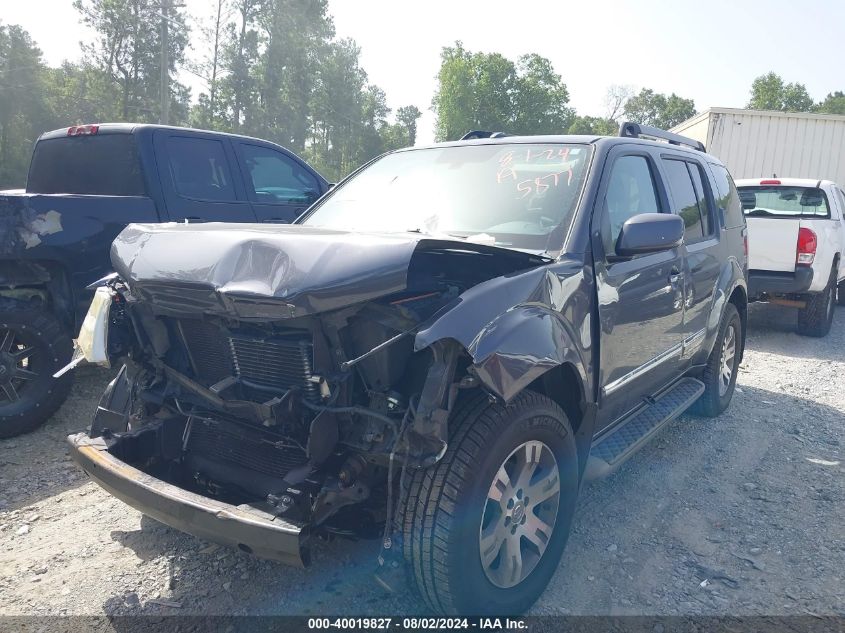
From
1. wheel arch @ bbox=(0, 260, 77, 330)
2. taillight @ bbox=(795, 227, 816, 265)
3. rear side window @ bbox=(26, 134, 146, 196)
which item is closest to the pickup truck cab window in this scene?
rear side window @ bbox=(26, 134, 146, 196)

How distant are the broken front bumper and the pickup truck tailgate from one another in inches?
305

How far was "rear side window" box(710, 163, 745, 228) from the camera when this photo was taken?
486cm

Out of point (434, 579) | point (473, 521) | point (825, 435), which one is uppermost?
point (473, 521)

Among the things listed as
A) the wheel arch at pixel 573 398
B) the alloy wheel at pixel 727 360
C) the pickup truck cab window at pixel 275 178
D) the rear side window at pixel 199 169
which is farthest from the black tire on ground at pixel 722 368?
the rear side window at pixel 199 169

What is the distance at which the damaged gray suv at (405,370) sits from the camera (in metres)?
2.15

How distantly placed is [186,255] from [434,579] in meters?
1.51

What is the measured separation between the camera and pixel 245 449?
2.65m

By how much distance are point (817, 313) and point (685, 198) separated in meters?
5.23

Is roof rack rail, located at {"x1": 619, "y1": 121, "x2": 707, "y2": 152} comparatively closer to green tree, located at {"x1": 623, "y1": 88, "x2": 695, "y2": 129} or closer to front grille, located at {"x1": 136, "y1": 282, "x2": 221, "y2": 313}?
front grille, located at {"x1": 136, "y1": 282, "x2": 221, "y2": 313}

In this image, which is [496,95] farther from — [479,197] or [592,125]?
[479,197]

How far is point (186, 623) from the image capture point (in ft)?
8.27

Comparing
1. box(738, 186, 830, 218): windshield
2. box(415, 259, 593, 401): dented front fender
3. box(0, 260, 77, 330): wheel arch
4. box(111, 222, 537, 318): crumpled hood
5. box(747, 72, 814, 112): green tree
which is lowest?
box(0, 260, 77, 330): wheel arch

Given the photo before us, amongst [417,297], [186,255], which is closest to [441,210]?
[417,297]

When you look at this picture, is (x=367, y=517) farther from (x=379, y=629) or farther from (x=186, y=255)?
(x=186, y=255)
